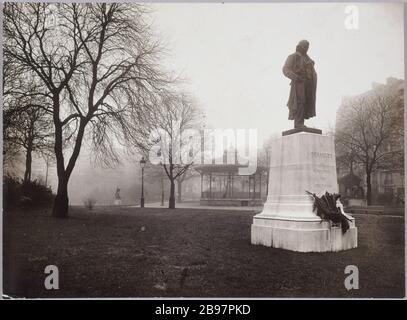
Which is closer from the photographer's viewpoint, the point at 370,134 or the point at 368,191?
the point at 368,191

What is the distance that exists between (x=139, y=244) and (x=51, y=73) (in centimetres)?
458

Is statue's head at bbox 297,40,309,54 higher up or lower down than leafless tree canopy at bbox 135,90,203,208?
higher up

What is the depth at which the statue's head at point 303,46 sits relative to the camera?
805 centimetres

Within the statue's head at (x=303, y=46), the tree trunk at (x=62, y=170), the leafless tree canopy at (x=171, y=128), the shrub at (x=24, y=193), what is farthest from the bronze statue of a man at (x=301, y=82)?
the shrub at (x=24, y=193)

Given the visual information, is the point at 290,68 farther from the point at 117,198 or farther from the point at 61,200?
the point at 61,200

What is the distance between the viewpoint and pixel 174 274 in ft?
22.7

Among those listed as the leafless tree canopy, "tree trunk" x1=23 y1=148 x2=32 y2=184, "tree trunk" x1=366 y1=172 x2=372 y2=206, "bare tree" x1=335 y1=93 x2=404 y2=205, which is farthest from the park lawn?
"tree trunk" x1=366 y1=172 x2=372 y2=206

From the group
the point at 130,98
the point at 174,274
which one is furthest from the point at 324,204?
the point at 130,98

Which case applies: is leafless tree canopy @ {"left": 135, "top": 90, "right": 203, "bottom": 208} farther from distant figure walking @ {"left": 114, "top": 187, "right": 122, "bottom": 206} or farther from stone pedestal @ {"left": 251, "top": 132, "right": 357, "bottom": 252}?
stone pedestal @ {"left": 251, "top": 132, "right": 357, "bottom": 252}

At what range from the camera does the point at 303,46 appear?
8.08 m

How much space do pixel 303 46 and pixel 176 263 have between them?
209 inches

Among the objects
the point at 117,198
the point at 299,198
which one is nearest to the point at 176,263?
the point at 299,198

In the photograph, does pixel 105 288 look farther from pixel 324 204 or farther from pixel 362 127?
pixel 362 127

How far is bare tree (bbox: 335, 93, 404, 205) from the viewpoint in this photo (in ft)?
32.6
